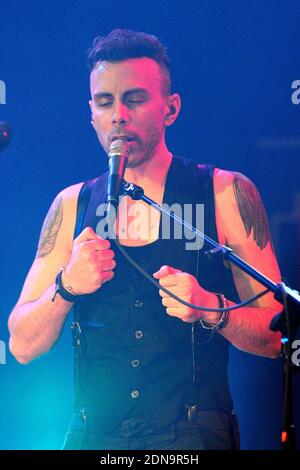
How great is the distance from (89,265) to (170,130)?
2.11 feet

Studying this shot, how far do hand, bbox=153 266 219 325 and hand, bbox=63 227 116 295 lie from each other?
19 centimetres

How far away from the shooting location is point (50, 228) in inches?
97.7

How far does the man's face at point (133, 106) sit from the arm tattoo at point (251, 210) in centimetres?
35

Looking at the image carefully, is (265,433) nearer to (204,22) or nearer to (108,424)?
(108,424)

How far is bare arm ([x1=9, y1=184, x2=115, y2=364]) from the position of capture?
231 cm

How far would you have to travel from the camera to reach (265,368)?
244cm

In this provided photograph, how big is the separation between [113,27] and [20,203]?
2.57 ft

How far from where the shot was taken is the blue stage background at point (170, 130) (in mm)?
2463

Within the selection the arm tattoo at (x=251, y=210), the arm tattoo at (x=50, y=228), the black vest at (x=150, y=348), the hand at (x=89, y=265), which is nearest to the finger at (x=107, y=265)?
the hand at (x=89, y=265)

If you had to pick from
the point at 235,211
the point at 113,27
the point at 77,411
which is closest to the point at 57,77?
the point at 113,27

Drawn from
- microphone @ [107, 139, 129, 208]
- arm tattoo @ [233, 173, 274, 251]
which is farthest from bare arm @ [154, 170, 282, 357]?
microphone @ [107, 139, 129, 208]

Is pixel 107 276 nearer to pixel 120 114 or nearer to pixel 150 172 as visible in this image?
pixel 150 172
